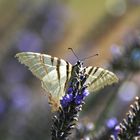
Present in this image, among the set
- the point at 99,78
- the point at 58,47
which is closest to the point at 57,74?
the point at 99,78

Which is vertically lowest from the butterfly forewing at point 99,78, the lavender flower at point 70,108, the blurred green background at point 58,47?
the lavender flower at point 70,108

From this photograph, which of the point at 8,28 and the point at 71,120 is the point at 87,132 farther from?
the point at 8,28

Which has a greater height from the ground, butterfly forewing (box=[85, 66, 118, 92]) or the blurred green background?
the blurred green background

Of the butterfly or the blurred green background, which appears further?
the blurred green background

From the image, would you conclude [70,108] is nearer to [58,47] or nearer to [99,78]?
[99,78]

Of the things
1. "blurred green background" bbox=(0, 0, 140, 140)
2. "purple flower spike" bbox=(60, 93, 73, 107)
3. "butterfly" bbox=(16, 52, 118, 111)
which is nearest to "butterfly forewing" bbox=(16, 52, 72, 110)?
"butterfly" bbox=(16, 52, 118, 111)

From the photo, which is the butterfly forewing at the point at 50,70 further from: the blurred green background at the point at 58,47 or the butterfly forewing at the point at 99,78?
the blurred green background at the point at 58,47

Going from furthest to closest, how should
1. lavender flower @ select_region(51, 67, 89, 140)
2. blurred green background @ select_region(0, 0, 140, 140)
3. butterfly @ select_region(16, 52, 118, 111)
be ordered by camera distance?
blurred green background @ select_region(0, 0, 140, 140), butterfly @ select_region(16, 52, 118, 111), lavender flower @ select_region(51, 67, 89, 140)

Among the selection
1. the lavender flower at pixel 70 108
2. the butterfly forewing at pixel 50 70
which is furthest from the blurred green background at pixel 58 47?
the lavender flower at pixel 70 108

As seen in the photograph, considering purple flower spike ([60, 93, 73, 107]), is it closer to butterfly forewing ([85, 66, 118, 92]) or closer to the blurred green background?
butterfly forewing ([85, 66, 118, 92])
